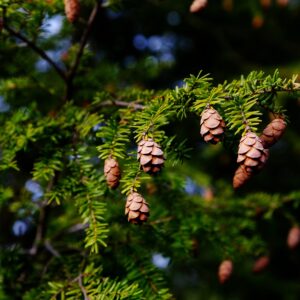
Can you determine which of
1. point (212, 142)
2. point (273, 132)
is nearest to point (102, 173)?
point (212, 142)

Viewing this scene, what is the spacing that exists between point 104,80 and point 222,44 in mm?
2369

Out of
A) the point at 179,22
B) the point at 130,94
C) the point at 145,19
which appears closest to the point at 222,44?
the point at 179,22

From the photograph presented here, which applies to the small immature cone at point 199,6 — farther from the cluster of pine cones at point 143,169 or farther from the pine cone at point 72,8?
the cluster of pine cones at point 143,169

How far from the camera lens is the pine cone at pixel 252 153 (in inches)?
41.6

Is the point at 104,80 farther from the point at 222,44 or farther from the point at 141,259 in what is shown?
the point at 222,44

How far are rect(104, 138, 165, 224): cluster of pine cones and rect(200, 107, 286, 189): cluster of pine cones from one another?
5.5 inches

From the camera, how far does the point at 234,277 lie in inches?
157

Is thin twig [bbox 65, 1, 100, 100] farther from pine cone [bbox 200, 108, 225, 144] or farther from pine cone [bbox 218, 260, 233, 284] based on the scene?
pine cone [bbox 218, 260, 233, 284]

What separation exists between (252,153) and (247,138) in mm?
44

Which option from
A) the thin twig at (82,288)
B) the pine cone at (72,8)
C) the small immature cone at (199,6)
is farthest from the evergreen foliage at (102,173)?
the small immature cone at (199,6)

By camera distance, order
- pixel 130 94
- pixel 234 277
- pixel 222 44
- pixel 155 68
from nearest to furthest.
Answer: pixel 130 94, pixel 155 68, pixel 234 277, pixel 222 44

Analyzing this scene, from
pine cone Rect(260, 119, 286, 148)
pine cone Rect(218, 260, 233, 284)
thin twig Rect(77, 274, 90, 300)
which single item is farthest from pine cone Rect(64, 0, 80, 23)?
pine cone Rect(218, 260, 233, 284)

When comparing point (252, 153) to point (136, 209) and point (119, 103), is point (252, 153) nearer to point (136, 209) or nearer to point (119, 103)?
point (136, 209)

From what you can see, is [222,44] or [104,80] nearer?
[104,80]
